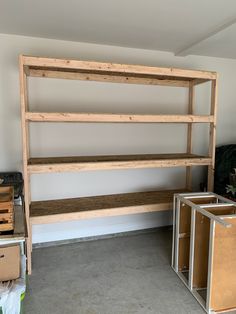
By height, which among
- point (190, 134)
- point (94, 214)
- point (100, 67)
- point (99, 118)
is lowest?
point (94, 214)

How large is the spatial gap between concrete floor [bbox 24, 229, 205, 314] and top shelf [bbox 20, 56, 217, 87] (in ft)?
6.29

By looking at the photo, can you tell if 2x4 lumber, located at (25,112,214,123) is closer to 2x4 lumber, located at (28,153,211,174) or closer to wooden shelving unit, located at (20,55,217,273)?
wooden shelving unit, located at (20,55,217,273)

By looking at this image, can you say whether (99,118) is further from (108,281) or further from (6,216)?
(108,281)

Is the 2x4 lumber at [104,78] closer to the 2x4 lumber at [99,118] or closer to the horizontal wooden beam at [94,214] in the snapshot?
the 2x4 lumber at [99,118]

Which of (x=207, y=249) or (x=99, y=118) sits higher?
(x=99, y=118)

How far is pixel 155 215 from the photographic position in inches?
129

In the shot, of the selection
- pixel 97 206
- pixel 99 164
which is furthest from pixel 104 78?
pixel 97 206

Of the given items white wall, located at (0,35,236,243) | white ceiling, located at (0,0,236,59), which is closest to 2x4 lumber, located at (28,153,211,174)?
white wall, located at (0,35,236,243)

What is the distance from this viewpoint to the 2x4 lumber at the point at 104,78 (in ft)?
8.57

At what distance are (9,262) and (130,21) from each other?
211 centimetres

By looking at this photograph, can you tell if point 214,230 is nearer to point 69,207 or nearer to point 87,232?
point 69,207

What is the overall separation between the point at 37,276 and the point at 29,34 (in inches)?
93.5

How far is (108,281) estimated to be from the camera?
223 centimetres

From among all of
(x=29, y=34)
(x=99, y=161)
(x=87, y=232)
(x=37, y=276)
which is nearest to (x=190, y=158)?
(x=99, y=161)
